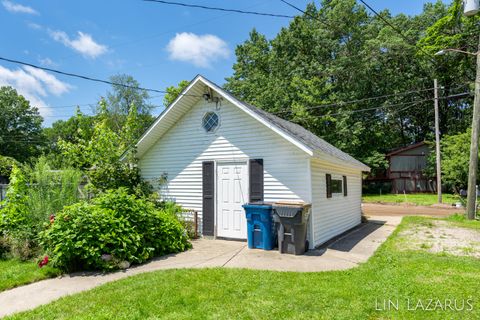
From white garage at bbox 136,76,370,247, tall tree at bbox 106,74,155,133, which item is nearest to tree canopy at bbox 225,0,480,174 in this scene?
tall tree at bbox 106,74,155,133

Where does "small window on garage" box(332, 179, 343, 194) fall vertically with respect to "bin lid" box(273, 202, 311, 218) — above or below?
above

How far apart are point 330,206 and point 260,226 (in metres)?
2.53

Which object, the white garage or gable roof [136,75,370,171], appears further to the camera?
the white garage

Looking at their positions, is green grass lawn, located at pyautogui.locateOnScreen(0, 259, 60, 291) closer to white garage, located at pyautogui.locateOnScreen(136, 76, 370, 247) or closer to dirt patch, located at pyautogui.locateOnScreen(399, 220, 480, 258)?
white garage, located at pyautogui.locateOnScreen(136, 76, 370, 247)

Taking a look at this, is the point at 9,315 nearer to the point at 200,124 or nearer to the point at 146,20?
the point at 200,124

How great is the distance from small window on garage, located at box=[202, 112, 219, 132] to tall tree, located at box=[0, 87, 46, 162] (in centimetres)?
3708

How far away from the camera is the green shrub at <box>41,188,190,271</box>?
552cm

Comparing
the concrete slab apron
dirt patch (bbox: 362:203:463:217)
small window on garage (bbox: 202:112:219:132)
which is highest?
small window on garage (bbox: 202:112:219:132)

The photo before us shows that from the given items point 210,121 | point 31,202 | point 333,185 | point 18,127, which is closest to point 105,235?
point 31,202

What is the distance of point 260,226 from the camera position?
7.15 metres

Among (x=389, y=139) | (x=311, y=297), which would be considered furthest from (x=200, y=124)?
(x=389, y=139)

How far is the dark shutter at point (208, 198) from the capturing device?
28.3 ft

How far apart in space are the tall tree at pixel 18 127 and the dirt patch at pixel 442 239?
1632 inches

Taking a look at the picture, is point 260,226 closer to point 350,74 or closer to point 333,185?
point 333,185
